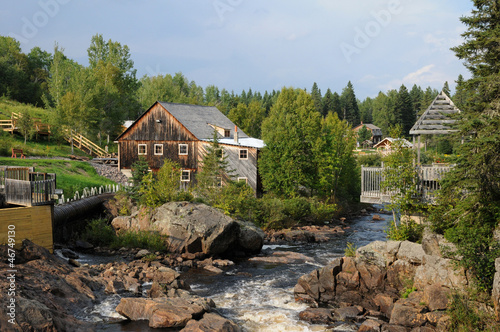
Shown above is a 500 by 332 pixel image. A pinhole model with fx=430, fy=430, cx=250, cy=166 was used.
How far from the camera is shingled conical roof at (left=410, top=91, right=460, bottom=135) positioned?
21.6m

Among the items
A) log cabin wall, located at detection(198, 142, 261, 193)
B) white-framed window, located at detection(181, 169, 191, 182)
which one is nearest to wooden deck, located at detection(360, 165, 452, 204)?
log cabin wall, located at detection(198, 142, 261, 193)

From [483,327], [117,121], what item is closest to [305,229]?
[483,327]

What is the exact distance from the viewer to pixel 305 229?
122 feet

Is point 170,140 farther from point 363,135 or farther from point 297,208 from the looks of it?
point 363,135

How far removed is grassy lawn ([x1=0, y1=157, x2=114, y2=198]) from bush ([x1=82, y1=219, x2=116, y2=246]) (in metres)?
4.76

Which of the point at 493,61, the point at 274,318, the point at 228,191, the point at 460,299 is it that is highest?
the point at 493,61

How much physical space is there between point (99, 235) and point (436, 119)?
2166cm

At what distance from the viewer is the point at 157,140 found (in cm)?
4738

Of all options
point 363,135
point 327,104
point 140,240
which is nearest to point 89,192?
point 140,240

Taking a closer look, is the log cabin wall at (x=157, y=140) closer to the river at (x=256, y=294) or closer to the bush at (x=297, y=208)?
the bush at (x=297, y=208)

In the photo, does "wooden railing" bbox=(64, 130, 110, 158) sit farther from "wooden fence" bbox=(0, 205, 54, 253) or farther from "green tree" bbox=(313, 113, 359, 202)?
"wooden fence" bbox=(0, 205, 54, 253)

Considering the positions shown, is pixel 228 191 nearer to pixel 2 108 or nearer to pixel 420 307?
pixel 420 307

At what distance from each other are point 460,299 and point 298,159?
28.4m

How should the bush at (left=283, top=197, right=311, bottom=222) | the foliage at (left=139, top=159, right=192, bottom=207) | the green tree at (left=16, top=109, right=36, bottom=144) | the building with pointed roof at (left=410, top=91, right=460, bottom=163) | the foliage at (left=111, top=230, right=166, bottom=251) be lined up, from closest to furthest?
the building with pointed roof at (left=410, top=91, right=460, bottom=163) → the foliage at (left=111, top=230, right=166, bottom=251) → the foliage at (left=139, top=159, right=192, bottom=207) → the bush at (left=283, top=197, right=311, bottom=222) → the green tree at (left=16, top=109, right=36, bottom=144)
